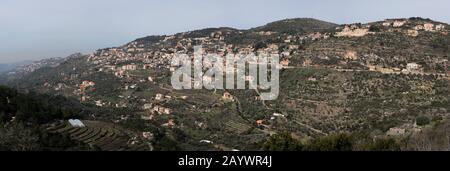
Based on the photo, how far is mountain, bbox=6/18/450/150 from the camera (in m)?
26.5

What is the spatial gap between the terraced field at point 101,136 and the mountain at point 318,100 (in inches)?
57.8

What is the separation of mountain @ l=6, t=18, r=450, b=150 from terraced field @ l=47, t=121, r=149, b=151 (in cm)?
147

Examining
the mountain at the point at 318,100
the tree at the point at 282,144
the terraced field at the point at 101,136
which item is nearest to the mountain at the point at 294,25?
the mountain at the point at 318,100

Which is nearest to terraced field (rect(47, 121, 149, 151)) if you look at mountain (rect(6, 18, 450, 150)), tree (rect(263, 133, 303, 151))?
mountain (rect(6, 18, 450, 150))

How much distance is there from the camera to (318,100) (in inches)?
1563

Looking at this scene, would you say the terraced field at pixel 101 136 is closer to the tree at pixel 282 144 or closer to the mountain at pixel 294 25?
the tree at pixel 282 144

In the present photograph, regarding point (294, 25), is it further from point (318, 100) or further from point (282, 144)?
point (282, 144)

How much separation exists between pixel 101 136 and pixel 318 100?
20119 millimetres

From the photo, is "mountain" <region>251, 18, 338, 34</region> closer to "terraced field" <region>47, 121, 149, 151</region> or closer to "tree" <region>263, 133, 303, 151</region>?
"terraced field" <region>47, 121, 149, 151</region>

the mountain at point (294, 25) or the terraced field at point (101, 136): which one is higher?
the mountain at point (294, 25)

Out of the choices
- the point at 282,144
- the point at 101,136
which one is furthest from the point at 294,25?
the point at 282,144

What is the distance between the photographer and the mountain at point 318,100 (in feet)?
86.8
